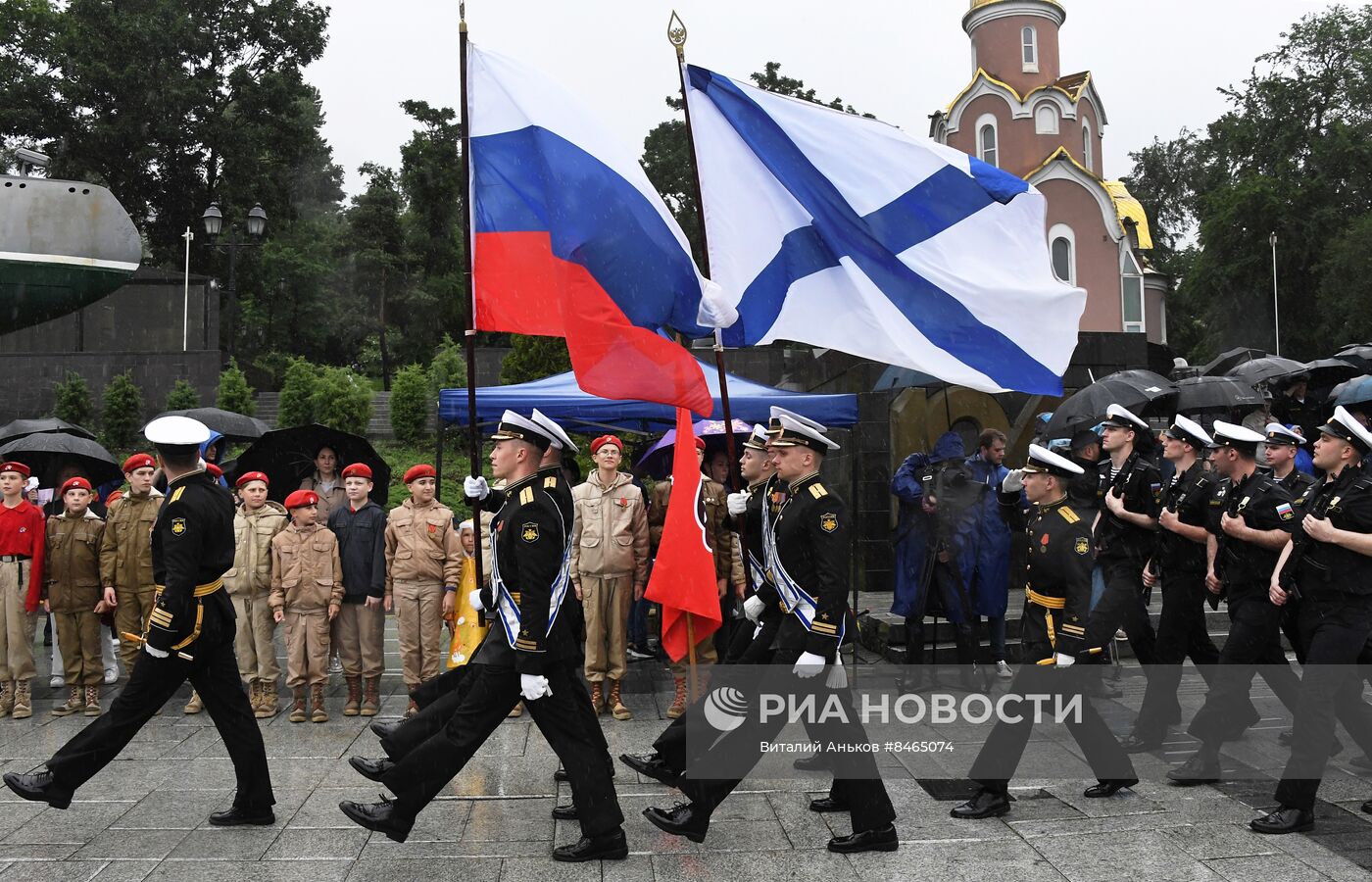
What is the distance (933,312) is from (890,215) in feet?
1.96

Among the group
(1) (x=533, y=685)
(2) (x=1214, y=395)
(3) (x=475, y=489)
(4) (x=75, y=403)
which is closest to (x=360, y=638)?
(3) (x=475, y=489)

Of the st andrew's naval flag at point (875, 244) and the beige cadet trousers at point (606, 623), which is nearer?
the st andrew's naval flag at point (875, 244)

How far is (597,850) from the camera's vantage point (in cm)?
501

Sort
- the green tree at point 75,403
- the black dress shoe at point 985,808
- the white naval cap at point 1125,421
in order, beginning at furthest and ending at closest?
the green tree at point 75,403
the white naval cap at point 1125,421
the black dress shoe at point 985,808

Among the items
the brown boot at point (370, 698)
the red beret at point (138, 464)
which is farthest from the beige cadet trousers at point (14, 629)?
the brown boot at point (370, 698)

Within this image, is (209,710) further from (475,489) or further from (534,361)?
(534,361)

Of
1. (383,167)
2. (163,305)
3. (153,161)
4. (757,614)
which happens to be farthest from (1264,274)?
(757,614)

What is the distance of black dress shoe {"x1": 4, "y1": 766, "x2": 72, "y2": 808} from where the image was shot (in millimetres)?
5348

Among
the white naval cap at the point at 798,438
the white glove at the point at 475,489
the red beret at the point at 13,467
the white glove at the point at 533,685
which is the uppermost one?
the white naval cap at the point at 798,438

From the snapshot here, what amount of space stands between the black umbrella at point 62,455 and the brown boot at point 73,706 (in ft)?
8.35

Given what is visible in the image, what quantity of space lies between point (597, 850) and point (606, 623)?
11.8 ft

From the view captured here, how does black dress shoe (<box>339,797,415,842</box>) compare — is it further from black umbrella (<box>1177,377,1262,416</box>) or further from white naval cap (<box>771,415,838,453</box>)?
black umbrella (<box>1177,377,1262,416</box>)

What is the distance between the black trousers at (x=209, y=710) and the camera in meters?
5.45

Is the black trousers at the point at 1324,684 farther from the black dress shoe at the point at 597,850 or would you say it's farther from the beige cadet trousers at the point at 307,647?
the beige cadet trousers at the point at 307,647
